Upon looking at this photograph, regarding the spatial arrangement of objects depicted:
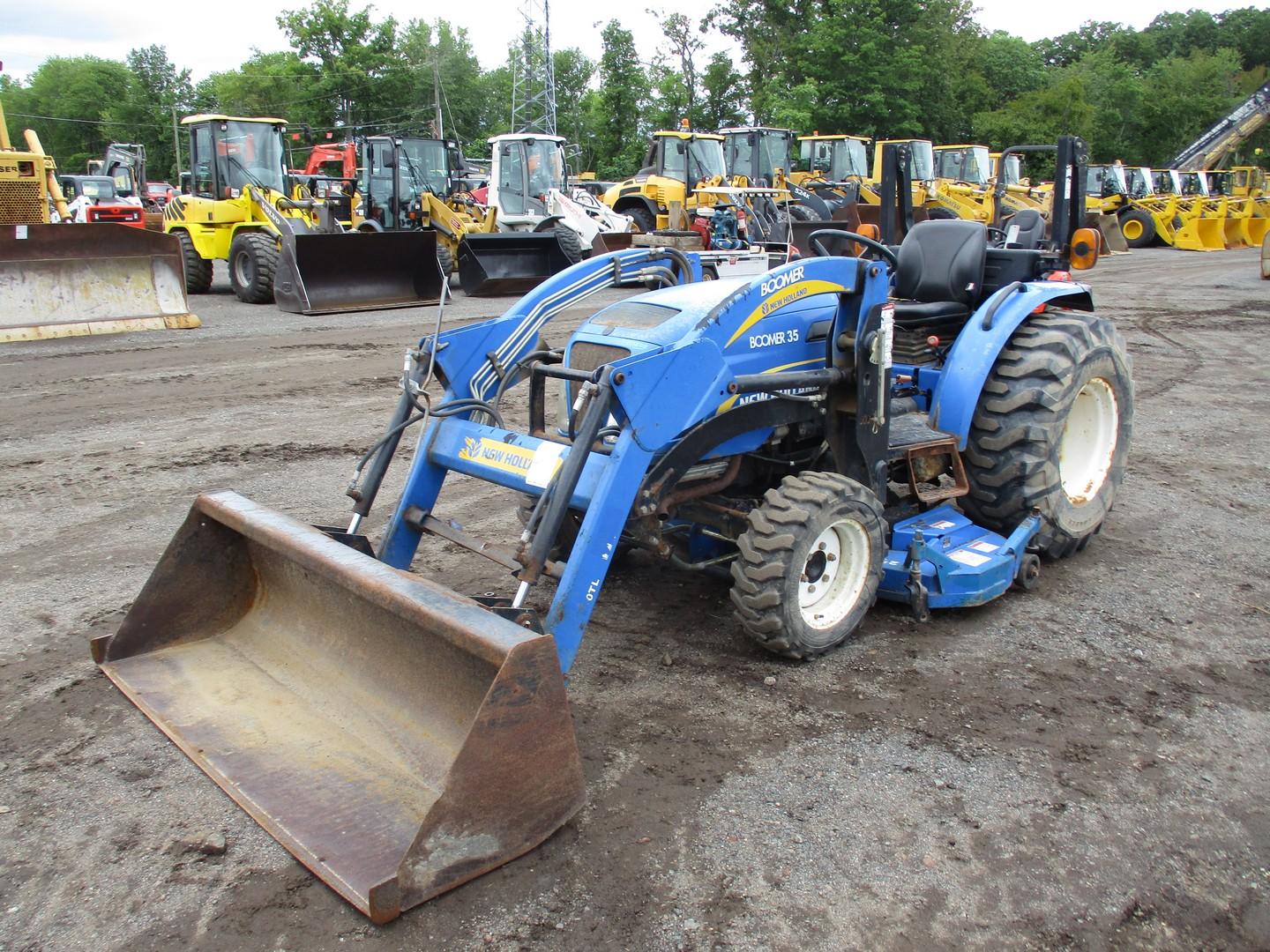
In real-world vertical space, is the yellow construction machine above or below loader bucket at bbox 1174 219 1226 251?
below

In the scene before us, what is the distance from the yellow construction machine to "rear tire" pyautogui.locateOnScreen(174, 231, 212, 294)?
2825mm

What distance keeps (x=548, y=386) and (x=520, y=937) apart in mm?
5112

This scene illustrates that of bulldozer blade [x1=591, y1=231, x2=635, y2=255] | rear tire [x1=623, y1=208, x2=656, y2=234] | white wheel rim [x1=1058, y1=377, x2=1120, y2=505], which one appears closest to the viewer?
white wheel rim [x1=1058, y1=377, x2=1120, y2=505]

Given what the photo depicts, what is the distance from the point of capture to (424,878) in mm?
2551

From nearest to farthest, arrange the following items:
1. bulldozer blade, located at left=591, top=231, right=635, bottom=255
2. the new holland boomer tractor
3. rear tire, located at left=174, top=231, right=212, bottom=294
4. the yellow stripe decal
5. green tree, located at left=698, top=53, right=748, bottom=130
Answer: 1. the new holland boomer tractor
2. the yellow stripe decal
3. rear tire, located at left=174, top=231, right=212, bottom=294
4. bulldozer blade, located at left=591, top=231, right=635, bottom=255
5. green tree, located at left=698, top=53, right=748, bottom=130

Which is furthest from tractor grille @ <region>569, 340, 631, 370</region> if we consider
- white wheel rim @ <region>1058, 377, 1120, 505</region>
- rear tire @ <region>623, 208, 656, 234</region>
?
rear tire @ <region>623, 208, 656, 234</region>

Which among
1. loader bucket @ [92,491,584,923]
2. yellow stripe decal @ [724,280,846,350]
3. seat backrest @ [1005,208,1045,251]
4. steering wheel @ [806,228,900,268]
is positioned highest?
seat backrest @ [1005,208,1045,251]

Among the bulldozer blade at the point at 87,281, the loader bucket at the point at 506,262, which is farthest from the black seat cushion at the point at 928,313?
the loader bucket at the point at 506,262

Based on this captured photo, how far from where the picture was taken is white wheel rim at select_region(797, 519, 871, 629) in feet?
12.9

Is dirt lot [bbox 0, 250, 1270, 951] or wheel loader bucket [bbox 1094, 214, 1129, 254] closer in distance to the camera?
dirt lot [bbox 0, 250, 1270, 951]

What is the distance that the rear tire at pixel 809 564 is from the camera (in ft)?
12.1

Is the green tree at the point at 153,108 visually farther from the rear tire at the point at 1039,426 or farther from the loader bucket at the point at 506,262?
the rear tire at the point at 1039,426

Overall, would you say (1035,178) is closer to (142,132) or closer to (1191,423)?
(1191,423)

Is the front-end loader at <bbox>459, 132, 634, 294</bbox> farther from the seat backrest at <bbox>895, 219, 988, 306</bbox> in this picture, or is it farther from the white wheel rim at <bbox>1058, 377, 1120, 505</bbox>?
the white wheel rim at <bbox>1058, 377, 1120, 505</bbox>
